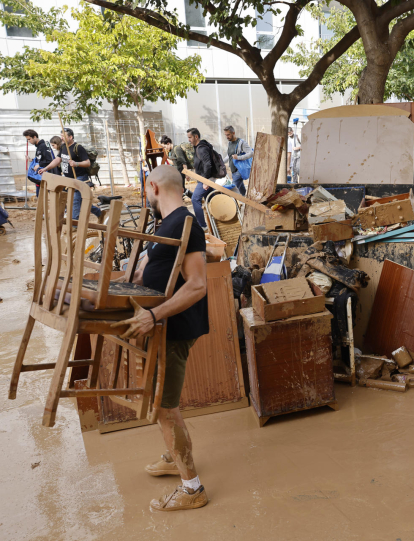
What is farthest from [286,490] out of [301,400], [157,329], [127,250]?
[127,250]

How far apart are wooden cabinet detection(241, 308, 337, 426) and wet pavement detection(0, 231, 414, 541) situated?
156 millimetres

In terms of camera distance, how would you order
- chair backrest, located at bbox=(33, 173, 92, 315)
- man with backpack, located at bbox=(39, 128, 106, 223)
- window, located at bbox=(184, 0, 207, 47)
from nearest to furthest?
chair backrest, located at bbox=(33, 173, 92, 315), man with backpack, located at bbox=(39, 128, 106, 223), window, located at bbox=(184, 0, 207, 47)

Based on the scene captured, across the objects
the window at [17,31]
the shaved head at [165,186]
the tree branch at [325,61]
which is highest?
the window at [17,31]

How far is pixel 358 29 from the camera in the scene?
24.2ft

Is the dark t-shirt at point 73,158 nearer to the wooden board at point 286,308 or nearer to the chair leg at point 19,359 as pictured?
the wooden board at point 286,308

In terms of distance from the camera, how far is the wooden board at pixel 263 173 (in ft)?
18.5

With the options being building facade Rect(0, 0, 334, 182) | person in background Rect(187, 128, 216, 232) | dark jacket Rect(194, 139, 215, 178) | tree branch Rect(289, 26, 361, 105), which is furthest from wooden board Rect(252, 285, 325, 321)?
building facade Rect(0, 0, 334, 182)

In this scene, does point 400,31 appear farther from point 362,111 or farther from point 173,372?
point 173,372

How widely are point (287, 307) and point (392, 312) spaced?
1.26 metres

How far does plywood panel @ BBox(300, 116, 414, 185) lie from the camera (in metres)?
6.32

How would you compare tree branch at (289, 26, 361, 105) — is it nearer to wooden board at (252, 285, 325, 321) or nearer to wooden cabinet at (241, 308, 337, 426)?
wooden board at (252, 285, 325, 321)

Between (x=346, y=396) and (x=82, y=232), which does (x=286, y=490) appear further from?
(x=82, y=232)

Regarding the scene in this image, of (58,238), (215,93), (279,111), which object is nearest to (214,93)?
(215,93)

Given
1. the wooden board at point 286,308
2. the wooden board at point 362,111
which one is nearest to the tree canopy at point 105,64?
the wooden board at point 362,111
